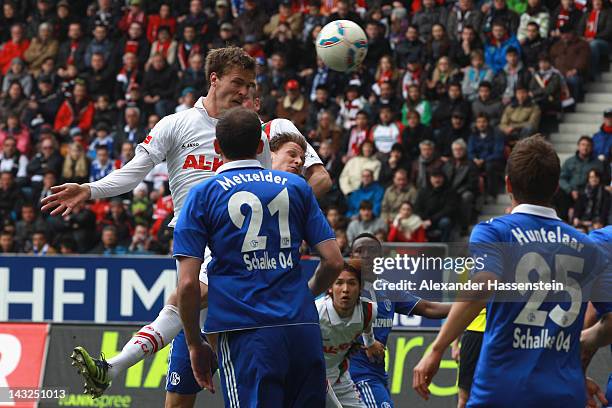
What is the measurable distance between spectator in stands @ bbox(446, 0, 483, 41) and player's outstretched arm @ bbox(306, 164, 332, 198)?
13201mm

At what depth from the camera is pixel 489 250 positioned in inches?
222

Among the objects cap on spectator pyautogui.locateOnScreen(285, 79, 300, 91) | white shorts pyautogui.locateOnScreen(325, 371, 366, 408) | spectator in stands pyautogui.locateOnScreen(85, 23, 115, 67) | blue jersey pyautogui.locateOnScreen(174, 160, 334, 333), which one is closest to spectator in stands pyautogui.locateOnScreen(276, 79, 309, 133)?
cap on spectator pyautogui.locateOnScreen(285, 79, 300, 91)

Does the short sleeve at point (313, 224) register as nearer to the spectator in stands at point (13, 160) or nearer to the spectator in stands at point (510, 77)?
the spectator in stands at point (510, 77)

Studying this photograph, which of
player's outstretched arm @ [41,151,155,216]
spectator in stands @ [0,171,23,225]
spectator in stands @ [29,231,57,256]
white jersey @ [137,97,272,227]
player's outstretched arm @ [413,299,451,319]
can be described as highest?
white jersey @ [137,97,272,227]

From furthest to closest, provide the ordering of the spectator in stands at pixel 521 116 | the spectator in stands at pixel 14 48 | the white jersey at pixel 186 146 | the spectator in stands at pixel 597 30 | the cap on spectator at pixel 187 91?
the spectator in stands at pixel 14 48 → the cap on spectator at pixel 187 91 → the spectator in stands at pixel 597 30 → the spectator in stands at pixel 521 116 → the white jersey at pixel 186 146

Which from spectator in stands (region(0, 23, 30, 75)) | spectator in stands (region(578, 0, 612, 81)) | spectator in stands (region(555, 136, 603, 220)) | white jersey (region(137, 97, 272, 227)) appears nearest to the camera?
white jersey (region(137, 97, 272, 227))

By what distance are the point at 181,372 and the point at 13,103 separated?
55.5 ft

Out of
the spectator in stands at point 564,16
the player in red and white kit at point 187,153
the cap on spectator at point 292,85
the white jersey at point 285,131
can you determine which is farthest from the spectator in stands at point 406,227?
the player in red and white kit at point 187,153

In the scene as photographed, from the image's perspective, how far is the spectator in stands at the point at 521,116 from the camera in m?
18.8

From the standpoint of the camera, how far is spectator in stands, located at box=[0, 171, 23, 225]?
2111 centimetres

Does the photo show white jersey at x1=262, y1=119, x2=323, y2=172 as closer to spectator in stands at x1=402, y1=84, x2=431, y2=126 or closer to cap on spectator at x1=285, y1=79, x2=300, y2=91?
spectator in stands at x1=402, y1=84, x2=431, y2=126

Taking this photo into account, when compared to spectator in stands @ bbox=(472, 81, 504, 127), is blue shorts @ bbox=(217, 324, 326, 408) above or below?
below

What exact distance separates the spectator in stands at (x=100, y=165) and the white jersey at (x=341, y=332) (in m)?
12.7

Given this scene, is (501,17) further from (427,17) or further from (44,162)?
(44,162)
